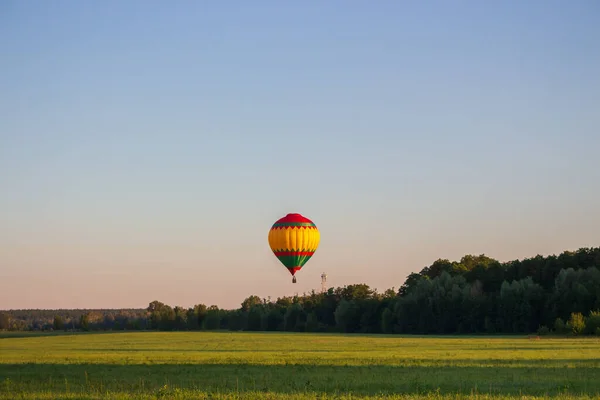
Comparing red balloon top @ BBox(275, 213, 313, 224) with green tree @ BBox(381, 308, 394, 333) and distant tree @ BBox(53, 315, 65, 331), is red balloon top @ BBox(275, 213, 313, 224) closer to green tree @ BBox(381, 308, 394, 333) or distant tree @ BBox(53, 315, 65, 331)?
green tree @ BBox(381, 308, 394, 333)

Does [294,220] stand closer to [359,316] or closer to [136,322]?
[359,316]

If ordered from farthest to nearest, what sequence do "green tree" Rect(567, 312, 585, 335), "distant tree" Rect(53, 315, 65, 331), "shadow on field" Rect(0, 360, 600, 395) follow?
"distant tree" Rect(53, 315, 65, 331) < "green tree" Rect(567, 312, 585, 335) < "shadow on field" Rect(0, 360, 600, 395)

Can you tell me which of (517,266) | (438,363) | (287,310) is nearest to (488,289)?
(517,266)

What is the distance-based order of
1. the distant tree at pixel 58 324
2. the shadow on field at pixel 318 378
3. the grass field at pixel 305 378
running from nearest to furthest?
the grass field at pixel 305 378 < the shadow on field at pixel 318 378 < the distant tree at pixel 58 324

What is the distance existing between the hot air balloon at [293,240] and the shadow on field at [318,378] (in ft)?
103

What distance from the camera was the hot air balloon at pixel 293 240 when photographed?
76375mm

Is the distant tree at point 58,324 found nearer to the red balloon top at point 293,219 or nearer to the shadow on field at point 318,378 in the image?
the red balloon top at point 293,219

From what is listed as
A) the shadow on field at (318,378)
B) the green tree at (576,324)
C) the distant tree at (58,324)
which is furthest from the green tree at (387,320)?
the shadow on field at (318,378)

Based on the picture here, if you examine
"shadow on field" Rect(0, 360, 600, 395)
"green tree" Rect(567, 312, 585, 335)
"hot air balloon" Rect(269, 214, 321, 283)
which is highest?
"hot air balloon" Rect(269, 214, 321, 283)

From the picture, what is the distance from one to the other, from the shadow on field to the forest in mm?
68214

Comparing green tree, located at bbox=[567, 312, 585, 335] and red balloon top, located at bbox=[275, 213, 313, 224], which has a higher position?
red balloon top, located at bbox=[275, 213, 313, 224]

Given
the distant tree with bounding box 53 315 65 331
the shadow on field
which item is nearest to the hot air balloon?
the shadow on field

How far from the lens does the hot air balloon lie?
3007 inches

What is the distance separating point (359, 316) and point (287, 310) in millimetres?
17904
